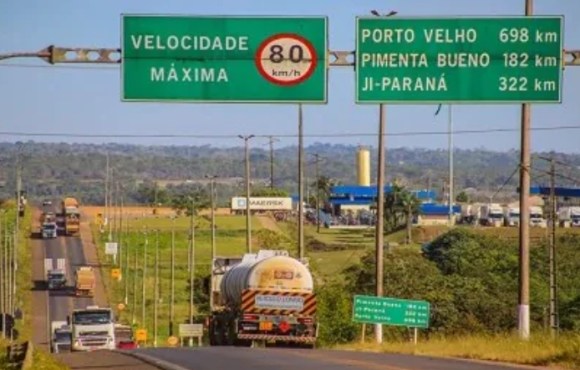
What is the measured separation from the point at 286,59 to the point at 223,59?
1216mm

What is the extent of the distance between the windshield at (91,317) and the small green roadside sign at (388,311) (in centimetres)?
1117

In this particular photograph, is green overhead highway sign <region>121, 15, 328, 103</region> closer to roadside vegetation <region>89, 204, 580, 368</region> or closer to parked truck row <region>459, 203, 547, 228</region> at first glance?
roadside vegetation <region>89, 204, 580, 368</region>

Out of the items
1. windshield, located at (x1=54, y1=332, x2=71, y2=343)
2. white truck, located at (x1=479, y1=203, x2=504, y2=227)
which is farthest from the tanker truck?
white truck, located at (x1=479, y1=203, x2=504, y2=227)

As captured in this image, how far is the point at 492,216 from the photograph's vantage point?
139 meters

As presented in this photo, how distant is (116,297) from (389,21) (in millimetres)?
80212

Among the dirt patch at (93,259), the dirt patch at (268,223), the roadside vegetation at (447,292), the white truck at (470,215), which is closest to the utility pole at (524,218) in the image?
the roadside vegetation at (447,292)

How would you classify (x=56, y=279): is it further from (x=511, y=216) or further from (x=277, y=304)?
(x=277, y=304)

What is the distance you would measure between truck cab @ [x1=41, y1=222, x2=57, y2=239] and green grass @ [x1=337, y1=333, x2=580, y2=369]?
9361cm

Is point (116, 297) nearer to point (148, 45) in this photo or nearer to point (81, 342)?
point (81, 342)

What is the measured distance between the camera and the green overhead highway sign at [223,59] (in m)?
27.3

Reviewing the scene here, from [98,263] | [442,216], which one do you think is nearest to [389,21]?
[98,263]

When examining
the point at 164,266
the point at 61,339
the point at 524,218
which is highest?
the point at 524,218

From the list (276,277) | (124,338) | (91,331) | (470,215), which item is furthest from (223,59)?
(470,215)

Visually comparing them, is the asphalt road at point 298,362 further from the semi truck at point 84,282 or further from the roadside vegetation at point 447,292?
the semi truck at point 84,282
